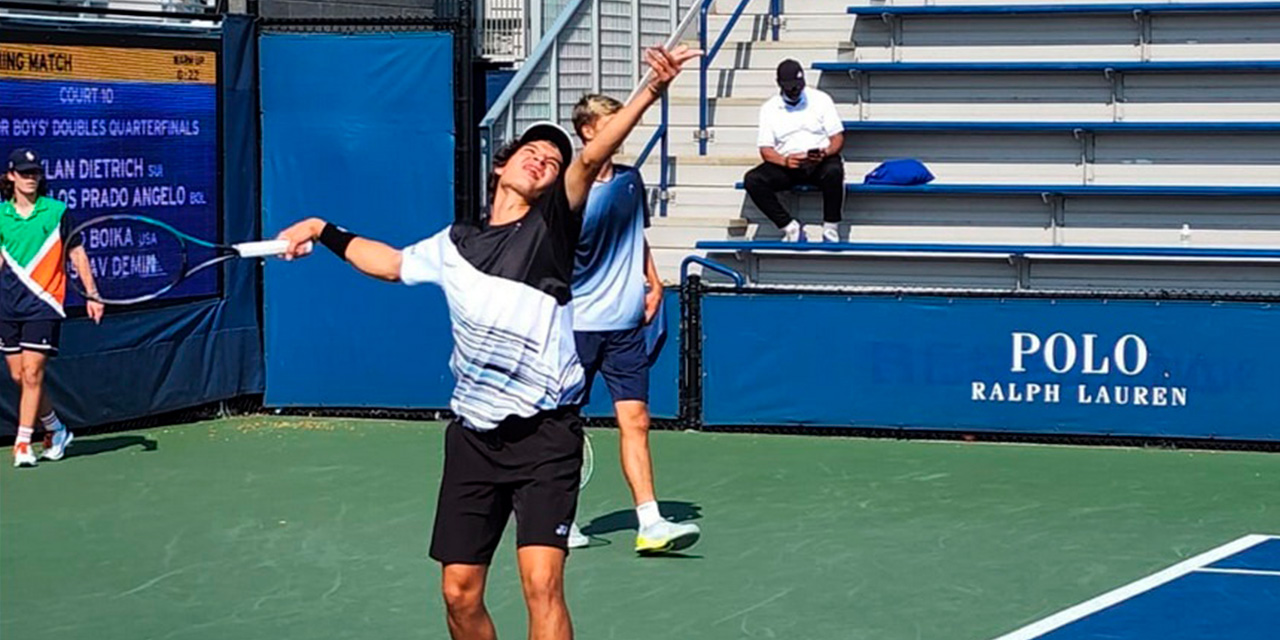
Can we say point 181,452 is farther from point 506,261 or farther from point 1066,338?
point 506,261

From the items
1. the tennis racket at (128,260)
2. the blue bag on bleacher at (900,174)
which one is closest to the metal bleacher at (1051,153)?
the blue bag on bleacher at (900,174)

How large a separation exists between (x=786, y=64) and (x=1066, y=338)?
3414mm

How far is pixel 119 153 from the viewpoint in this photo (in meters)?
13.7

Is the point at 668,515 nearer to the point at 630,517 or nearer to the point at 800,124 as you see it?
the point at 630,517

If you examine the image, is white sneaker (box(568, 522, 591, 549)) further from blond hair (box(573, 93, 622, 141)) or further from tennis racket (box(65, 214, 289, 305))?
tennis racket (box(65, 214, 289, 305))

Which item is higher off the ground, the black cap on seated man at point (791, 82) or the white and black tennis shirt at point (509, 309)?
the black cap on seated man at point (791, 82)

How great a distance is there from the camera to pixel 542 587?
20.7ft

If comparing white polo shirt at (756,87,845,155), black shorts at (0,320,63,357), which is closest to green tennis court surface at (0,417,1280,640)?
black shorts at (0,320,63,357)

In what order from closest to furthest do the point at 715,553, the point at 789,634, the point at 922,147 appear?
the point at 789,634 < the point at 715,553 < the point at 922,147

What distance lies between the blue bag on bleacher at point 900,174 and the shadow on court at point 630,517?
16.1 feet

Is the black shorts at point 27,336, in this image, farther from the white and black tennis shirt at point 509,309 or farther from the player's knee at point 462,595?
the player's knee at point 462,595

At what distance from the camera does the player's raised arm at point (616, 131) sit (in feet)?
20.8

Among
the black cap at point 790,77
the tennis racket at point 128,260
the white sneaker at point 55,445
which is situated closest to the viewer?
the white sneaker at point 55,445

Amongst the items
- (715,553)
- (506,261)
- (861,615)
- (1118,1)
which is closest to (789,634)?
(861,615)
